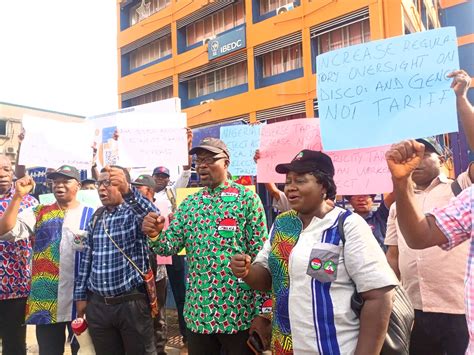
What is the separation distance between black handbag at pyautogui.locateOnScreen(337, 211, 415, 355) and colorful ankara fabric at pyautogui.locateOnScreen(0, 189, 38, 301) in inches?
115

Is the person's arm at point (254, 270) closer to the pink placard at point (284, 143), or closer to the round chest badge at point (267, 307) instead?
the round chest badge at point (267, 307)

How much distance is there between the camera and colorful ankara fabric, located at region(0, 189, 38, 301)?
11.9 ft

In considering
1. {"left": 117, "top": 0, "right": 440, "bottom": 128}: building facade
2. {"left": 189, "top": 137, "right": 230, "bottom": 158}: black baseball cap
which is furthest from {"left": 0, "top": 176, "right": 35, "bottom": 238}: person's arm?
{"left": 117, "top": 0, "right": 440, "bottom": 128}: building facade

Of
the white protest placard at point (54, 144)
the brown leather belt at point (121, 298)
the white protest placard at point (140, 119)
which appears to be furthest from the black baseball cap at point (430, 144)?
the white protest placard at point (54, 144)

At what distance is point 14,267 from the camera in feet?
12.1

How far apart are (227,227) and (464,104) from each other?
144 centimetres

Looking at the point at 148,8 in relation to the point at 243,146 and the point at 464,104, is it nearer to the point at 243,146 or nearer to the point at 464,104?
the point at 243,146

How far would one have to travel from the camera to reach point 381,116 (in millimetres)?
2449

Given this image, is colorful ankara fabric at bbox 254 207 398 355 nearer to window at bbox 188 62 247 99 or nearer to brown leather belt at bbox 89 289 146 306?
brown leather belt at bbox 89 289 146 306

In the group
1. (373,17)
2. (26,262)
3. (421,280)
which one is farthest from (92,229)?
(373,17)

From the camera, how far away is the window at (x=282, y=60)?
65.9 ft

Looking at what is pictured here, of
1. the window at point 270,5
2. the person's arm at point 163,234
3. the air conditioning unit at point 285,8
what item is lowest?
the person's arm at point 163,234

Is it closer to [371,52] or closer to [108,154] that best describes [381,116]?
[371,52]

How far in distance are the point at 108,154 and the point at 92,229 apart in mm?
2575
